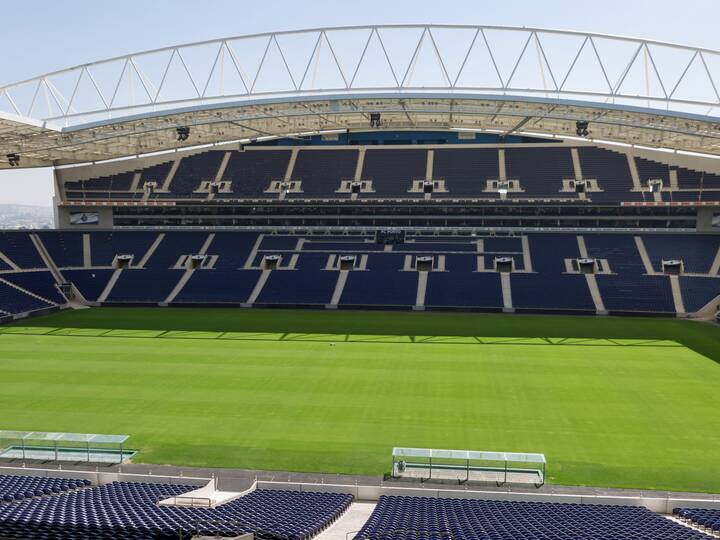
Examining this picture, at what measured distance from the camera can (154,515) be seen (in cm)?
1176

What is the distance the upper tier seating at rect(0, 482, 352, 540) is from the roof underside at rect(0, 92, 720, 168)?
2588cm

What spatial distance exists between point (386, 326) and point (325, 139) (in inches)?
1197

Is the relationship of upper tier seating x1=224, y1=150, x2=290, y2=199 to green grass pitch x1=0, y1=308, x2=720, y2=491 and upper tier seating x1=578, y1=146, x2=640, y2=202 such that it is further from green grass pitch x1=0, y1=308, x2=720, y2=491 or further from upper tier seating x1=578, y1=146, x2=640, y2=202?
upper tier seating x1=578, y1=146, x2=640, y2=202

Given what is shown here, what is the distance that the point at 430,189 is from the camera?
52656 mm

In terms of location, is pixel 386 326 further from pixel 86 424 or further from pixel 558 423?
pixel 86 424

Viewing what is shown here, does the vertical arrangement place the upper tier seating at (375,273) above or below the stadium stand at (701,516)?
above

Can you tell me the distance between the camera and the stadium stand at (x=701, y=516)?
12.0 m

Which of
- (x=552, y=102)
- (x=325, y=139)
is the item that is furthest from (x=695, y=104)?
(x=325, y=139)

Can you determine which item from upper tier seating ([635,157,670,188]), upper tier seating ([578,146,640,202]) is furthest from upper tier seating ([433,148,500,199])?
upper tier seating ([635,157,670,188])

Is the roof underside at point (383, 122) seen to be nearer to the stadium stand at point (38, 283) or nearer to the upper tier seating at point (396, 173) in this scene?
the upper tier seating at point (396, 173)

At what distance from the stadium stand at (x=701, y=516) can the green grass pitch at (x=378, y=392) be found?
207 centimetres

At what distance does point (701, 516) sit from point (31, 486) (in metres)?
16.9

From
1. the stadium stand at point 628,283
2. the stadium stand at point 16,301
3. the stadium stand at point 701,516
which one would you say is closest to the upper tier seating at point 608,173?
the stadium stand at point 628,283

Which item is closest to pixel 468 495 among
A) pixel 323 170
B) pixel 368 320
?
pixel 368 320
